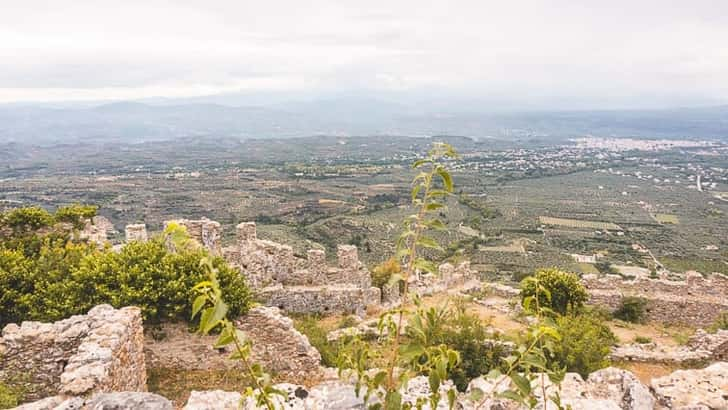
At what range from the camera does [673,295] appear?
1719 cm

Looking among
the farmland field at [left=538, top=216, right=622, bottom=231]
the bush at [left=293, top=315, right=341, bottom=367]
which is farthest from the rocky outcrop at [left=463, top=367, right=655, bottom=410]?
the farmland field at [left=538, top=216, right=622, bottom=231]

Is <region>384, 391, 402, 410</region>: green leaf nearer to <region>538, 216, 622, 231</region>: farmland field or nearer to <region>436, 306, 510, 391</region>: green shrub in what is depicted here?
<region>436, 306, 510, 391</region>: green shrub

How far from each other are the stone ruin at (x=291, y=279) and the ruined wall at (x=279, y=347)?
5.01 m

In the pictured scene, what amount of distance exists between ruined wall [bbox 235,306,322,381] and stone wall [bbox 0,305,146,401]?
2309mm

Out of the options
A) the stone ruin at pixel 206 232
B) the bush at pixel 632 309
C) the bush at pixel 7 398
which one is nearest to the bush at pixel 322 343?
the stone ruin at pixel 206 232

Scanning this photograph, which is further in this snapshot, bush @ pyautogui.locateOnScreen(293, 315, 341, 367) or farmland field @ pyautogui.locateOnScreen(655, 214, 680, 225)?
farmland field @ pyautogui.locateOnScreen(655, 214, 680, 225)

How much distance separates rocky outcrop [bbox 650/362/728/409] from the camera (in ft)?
19.3

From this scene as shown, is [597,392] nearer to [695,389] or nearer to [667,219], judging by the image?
[695,389]

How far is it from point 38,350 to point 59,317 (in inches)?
77.5

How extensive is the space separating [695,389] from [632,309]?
11.8 m

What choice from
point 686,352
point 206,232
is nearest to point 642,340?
point 686,352

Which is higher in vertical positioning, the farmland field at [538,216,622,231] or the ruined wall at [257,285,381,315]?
the ruined wall at [257,285,381,315]

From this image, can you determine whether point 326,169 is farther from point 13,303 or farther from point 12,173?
point 13,303

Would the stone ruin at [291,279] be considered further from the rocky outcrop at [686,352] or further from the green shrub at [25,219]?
the rocky outcrop at [686,352]
